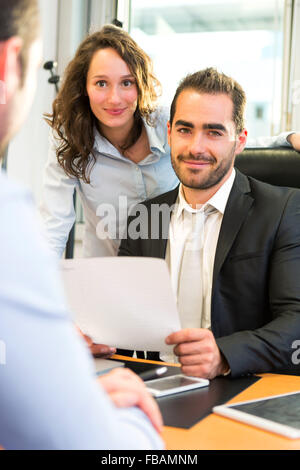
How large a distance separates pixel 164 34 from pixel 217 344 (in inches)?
111

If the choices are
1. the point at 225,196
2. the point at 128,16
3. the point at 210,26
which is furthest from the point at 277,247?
the point at 128,16

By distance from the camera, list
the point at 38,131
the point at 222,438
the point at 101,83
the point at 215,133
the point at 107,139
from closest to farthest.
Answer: the point at 222,438, the point at 215,133, the point at 101,83, the point at 107,139, the point at 38,131

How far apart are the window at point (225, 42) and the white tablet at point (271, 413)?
2.53m

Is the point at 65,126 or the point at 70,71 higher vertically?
the point at 70,71

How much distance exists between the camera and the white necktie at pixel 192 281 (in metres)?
1.54

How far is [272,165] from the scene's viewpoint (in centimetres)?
177

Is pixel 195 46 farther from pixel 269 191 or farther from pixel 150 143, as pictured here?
pixel 269 191

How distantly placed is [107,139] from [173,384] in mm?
1146

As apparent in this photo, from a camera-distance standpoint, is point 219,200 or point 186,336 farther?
point 219,200

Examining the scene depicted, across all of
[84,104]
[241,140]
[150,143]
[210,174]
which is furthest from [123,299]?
[84,104]

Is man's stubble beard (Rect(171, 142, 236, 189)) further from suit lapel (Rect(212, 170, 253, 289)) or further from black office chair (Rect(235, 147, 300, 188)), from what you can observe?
black office chair (Rect(235, 147, 300, 188))
